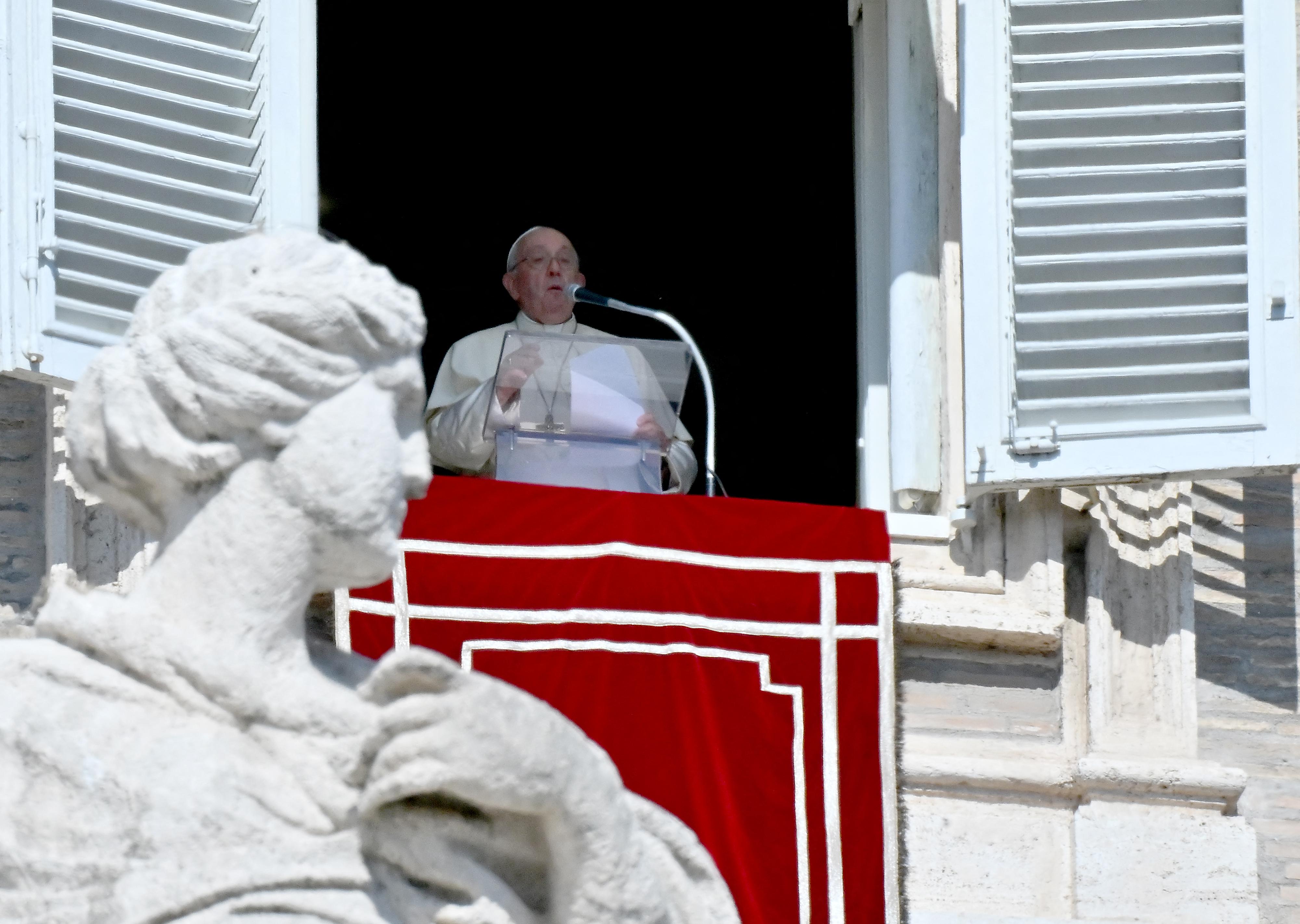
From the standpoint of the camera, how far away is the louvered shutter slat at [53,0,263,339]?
19.1 ft

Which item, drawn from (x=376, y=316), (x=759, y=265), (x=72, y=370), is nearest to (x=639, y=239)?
(x=759, y=265)

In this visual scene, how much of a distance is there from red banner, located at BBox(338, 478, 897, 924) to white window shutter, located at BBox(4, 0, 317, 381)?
614 mm

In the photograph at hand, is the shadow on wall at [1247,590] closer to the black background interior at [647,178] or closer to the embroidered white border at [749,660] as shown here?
the embroidered white border at [749,660]

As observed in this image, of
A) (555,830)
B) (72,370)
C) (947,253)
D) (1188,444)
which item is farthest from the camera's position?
(947,253)

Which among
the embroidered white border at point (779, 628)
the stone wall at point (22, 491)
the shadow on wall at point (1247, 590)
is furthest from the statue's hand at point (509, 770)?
the shadow on wall at point (1247, 590)

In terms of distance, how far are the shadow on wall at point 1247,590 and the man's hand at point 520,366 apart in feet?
4.61

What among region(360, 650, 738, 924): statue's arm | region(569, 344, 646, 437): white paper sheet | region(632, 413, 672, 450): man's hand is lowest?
region(360, 650, 738, 924): statue's arm

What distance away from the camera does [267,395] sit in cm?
319

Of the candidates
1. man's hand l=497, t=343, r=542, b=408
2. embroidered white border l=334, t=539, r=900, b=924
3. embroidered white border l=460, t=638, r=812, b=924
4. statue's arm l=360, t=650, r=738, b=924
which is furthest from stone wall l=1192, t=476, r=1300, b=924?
statue's arm l=360, t=650, r=738, b=924

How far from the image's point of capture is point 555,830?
313 cm

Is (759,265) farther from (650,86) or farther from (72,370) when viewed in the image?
(72,370)

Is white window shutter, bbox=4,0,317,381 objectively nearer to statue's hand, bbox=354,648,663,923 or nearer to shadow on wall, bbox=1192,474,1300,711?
shadow on wall, bbox=1192,474,1300,711

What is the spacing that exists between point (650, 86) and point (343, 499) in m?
7.57

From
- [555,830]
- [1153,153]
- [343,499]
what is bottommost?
[555,830]
